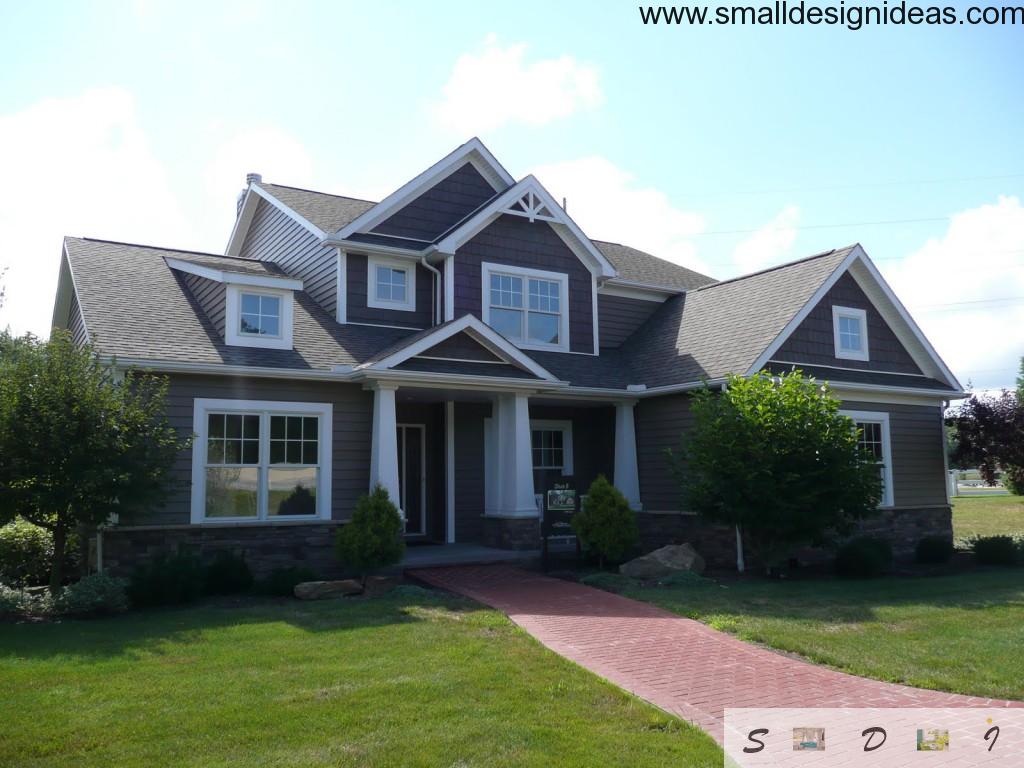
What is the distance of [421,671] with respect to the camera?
24.3ft

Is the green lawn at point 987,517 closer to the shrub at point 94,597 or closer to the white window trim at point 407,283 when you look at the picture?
the white window trim at point 407,283

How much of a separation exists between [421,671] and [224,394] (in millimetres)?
7260

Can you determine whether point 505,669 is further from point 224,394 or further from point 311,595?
point 224,394

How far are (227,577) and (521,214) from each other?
30.4ft

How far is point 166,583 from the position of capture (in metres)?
11.2

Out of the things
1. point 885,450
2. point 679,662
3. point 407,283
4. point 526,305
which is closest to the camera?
point 679,662

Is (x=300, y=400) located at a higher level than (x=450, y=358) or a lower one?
lower

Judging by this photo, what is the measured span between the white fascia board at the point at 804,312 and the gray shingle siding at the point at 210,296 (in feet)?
30.1

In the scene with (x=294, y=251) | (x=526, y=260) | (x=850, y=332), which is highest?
(x=294, y=251)

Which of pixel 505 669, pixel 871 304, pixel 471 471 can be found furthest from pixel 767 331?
pixel 505 669

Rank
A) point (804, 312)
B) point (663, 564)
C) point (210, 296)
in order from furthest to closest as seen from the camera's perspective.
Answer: point (804, 312), point (210, 296), point (663, 564)

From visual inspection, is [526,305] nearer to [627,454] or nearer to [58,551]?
[627,454]

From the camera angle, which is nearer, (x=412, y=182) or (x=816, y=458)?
(x=816, y=458)

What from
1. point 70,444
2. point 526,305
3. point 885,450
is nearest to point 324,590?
point 70,444
